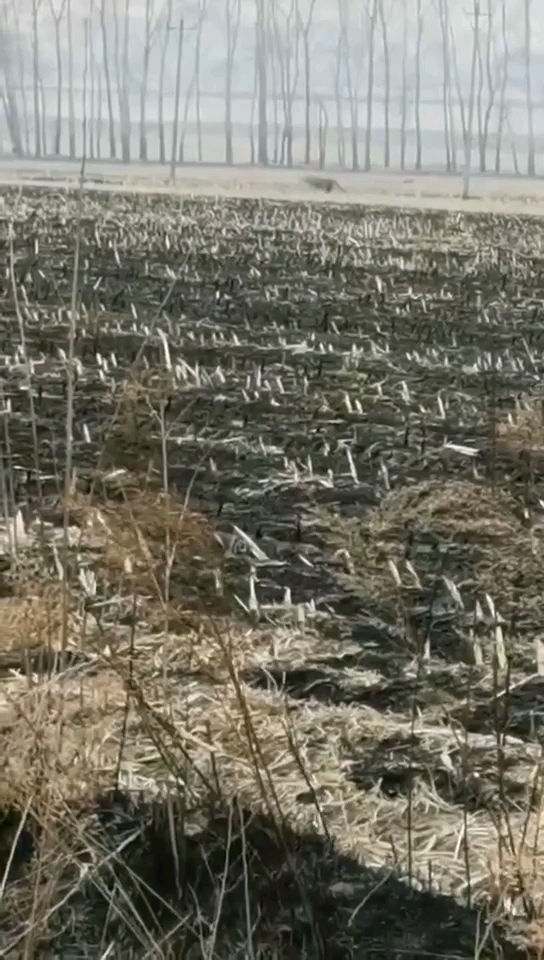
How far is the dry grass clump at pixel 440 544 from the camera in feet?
9.44

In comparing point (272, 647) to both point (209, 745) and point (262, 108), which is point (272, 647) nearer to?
point (209, 745)

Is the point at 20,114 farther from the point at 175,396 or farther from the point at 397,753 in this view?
the point at 397,753

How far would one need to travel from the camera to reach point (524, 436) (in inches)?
162

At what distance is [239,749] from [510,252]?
8.26 m

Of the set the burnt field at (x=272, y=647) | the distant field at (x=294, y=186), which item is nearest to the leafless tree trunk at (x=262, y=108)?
the distant field at (x=294, y=186)

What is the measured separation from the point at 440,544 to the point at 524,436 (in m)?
1.09

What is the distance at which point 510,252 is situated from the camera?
9805mm

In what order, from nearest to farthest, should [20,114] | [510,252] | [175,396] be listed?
[175,396]
[510,252]
[20,114]

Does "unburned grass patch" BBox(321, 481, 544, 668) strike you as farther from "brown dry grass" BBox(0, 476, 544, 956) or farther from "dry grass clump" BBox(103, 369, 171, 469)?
"dry grass clump" BBox(103, 369, 171, 469)

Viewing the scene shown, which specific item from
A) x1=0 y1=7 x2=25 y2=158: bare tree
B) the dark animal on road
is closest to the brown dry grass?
x1=0 y1=7 x2=25 y2=158: bare tree

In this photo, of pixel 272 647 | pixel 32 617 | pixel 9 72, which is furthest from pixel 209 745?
pixel 9 72

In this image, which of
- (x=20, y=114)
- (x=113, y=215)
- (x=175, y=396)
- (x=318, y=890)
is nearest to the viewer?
(x=318, y=890)

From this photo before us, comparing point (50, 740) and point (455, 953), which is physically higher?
point (50, 740)

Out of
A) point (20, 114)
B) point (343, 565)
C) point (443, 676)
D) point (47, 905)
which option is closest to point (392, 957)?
point (47, 905)
